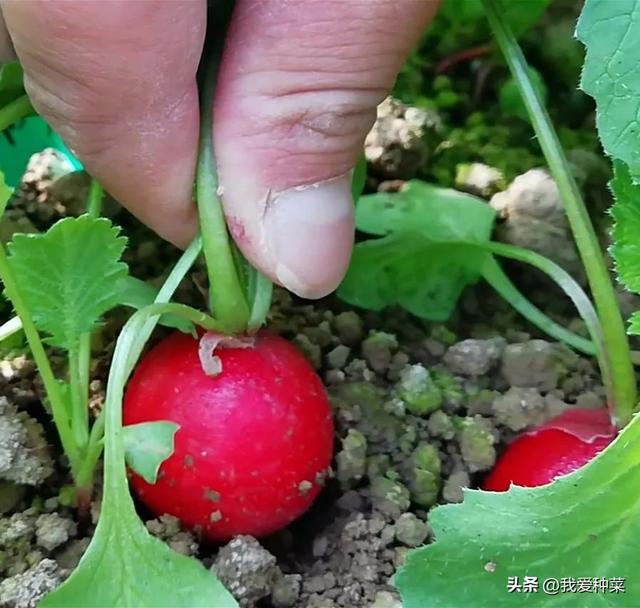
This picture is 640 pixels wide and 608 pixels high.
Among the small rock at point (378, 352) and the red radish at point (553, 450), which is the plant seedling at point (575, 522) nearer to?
the red radish at point (553, 450)

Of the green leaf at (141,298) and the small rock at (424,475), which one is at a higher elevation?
the green leaf at (141,298)

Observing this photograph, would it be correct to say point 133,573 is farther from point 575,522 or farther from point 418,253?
point 418,253

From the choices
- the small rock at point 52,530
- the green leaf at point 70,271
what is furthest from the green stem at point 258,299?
the small rock at point 52,530

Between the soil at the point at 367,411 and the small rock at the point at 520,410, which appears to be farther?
the small rock at the point at 520,410

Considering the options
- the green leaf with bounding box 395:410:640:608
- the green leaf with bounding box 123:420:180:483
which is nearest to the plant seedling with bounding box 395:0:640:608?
the green leaf with bounding box 395:410:640:608

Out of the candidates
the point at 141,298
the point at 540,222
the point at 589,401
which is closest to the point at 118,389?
the point at 141,298

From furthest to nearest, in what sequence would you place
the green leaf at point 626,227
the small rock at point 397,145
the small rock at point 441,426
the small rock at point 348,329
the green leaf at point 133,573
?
the small rock at point 397,145
the small rock at point 348,329
the small rock at point 441,426
the green leaf at point 626,227
the green leaf at point 133,573

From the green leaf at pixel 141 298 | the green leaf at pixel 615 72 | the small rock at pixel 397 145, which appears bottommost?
the small rock at pixel 397 145
